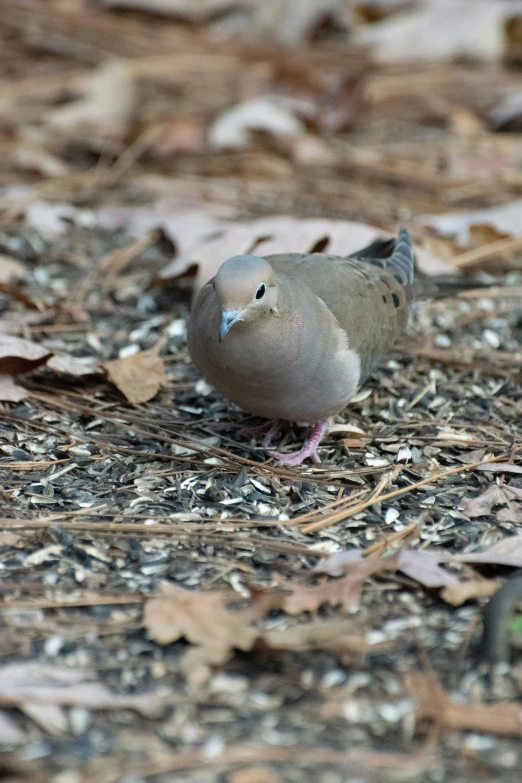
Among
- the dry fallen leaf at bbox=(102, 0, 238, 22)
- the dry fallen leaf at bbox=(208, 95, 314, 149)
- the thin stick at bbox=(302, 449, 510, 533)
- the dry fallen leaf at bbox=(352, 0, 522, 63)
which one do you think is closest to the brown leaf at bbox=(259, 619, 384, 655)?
the thin stick at bbox=(302, 449, 510, 533)

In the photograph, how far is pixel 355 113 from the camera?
26.9ft

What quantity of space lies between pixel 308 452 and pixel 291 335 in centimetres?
57

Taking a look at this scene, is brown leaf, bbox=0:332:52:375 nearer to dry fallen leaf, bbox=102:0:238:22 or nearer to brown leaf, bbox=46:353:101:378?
brown leaf, bbox=46:353:101:378

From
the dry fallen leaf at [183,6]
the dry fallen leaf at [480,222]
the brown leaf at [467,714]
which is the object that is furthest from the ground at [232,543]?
the dry fallen leaf at [183,6]

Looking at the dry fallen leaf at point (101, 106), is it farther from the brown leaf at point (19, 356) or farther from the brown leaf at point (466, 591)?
the brown leaf at point (466, 591)

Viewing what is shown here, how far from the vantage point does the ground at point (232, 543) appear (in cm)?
261

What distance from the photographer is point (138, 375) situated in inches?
179

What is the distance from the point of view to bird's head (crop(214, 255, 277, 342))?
12.0 feet

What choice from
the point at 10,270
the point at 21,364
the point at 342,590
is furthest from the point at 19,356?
the point at 342,590

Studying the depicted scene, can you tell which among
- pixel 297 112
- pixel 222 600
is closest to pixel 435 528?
pixel 222 600

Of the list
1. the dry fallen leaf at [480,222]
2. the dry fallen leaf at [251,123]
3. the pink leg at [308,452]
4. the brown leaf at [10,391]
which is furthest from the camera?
the dry fallen leaf at [251,123]

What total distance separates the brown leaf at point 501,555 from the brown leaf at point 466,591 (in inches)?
4.7

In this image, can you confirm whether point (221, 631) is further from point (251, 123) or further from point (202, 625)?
point (251, 123)

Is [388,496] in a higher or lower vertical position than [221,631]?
lower
